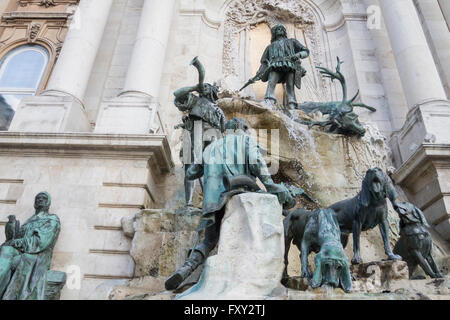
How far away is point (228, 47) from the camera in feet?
41.0

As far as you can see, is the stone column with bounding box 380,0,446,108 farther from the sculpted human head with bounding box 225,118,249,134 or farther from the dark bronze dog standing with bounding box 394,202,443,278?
the sculpted human head with bounding box 225,118,249,134

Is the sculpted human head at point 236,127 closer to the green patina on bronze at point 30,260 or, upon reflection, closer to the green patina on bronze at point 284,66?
the green patina on bronze at point 30,260

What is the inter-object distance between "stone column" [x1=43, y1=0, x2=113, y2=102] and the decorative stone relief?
439cm

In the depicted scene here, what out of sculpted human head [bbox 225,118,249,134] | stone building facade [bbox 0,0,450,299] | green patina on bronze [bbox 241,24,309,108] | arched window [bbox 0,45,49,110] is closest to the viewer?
sculpted human head [bbox 225,118,249,134]

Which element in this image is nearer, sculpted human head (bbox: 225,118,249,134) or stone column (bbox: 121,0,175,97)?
sculpted human head (bbox: 225,118,249,134)

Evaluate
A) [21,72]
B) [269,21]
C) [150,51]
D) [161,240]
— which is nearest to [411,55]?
[269,21]

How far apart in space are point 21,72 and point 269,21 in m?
9.22

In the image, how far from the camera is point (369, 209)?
14.2 feet

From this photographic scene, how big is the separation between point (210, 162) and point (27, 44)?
11838 millimetres

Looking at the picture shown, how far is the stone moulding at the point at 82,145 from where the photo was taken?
6.54 m

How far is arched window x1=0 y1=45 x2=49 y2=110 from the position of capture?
1126cm

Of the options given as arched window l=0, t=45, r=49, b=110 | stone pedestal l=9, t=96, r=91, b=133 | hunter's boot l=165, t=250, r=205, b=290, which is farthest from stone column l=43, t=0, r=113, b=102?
hunter's boot l=165, t=250, r=205, b=290
